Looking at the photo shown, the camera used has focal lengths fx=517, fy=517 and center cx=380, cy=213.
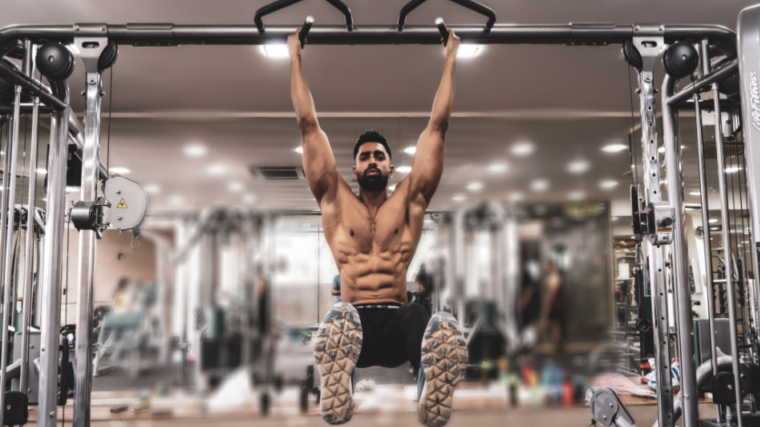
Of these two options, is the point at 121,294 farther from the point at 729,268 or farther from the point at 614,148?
the point at 614,148

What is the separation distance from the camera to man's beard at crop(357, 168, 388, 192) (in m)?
2.11

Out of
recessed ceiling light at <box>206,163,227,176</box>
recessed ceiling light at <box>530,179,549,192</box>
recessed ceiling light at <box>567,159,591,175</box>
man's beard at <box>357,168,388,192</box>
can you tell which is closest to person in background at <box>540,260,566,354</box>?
recessed ceiling light at <box>530,179,549,192</box>

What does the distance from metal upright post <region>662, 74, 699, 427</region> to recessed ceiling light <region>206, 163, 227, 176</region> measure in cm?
430

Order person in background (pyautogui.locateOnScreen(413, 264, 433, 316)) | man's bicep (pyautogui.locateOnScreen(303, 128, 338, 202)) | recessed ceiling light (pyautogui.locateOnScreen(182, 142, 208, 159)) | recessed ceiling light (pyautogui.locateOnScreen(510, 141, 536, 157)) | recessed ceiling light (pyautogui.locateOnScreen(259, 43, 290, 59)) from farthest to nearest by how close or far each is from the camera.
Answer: recessed ceiling light (pyautogui.locateOnScreen(510, 141, 536, 157)) < recessed ceiling light (pyautogui.locateOnScreen(182, 142, 208, 159)) < person in background (pyautogui.locateOnScreen(413, 264, 433, 316)) < recessed ceiling light (pyautogui.locateOnScreen(259, 43, 290, 59)) < man's bicep (pyautogui.locateOnScreen(303, 128, 338, 202))

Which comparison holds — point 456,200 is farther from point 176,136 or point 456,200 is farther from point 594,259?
point 176,136

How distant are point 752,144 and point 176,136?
4843 millimetres

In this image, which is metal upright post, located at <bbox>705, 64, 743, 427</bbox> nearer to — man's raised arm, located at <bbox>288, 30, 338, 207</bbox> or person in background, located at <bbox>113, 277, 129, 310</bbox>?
man's raised arm, located at <bbox>288, 30, 338, 207</bbox>

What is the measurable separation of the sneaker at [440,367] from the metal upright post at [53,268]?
130 centimetres

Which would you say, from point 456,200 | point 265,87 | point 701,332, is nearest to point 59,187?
point 265,87

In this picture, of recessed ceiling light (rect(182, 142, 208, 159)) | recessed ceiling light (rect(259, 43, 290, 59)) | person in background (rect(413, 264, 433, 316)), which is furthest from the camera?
recessed ceiling light (rect(182, 142, 208, 159))

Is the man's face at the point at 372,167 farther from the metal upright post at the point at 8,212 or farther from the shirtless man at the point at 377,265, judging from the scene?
the metal upright post at the point at 8,212

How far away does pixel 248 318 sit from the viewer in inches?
105

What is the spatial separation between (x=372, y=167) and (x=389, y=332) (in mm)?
665

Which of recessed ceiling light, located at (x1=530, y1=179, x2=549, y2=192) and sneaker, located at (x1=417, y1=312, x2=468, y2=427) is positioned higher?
recessed ceiling light, located at (x1=530, y1=179, x2=549, y2=192)
